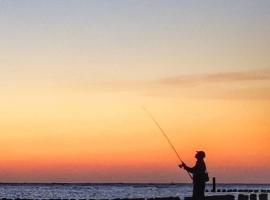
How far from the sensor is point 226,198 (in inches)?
747

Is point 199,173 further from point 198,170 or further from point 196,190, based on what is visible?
point 196,190

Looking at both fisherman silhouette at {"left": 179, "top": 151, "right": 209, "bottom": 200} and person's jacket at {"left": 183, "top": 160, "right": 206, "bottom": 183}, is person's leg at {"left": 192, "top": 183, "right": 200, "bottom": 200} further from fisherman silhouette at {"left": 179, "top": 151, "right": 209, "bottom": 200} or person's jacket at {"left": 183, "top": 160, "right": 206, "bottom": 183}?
person's jacket at {"left": 183, "top": 160, "right": 206, "bottom": 183}

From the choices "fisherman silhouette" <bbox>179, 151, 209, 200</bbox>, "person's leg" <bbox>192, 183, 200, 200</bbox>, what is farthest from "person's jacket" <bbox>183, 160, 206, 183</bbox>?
"person's leg" <bbox>192, 183, 200, 200</bbox>

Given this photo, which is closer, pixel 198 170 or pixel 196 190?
pixel 198 170

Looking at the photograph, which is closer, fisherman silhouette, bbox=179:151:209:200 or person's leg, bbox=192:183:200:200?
fisherman silhouette, bbox=179:151:209:200

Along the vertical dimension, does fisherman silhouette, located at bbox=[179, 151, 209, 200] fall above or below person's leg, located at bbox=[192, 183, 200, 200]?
above

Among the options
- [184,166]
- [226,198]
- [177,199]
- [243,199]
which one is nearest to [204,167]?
[184,166]

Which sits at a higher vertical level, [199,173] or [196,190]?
[199,173]

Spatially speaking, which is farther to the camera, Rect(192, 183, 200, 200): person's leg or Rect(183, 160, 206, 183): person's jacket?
Rect(192, 183, 200, 200): person's leg

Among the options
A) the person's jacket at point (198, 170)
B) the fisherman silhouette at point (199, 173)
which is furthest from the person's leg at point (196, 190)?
the person's jacket at point (198, 170)

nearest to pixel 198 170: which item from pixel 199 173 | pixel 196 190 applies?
pixel 199 173

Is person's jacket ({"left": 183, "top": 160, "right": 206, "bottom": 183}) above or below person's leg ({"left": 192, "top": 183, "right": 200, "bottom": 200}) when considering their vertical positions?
above

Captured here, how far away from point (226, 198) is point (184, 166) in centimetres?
493

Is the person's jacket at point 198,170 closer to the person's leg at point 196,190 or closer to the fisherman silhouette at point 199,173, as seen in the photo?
the fisherman silhouette at point 199,173
